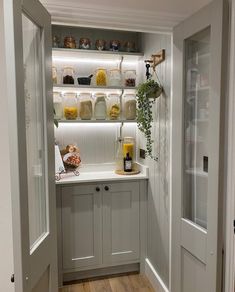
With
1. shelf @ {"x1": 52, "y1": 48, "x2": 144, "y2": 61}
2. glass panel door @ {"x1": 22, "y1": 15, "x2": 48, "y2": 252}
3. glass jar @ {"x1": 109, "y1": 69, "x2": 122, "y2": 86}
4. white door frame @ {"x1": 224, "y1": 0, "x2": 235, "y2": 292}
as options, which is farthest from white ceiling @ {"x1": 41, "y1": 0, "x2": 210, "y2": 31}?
glass jar @ {"x1": 109, "y1": 69, "x2": 122, "y2": 86}

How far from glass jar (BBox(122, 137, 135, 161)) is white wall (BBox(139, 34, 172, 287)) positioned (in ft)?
1.02

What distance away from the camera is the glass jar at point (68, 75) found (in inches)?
108

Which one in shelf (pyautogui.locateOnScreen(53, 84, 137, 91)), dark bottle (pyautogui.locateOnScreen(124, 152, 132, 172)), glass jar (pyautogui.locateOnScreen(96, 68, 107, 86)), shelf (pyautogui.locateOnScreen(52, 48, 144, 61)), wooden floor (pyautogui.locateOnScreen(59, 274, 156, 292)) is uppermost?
shelf (pyautogui.locateOnScreen(52, 48, 144, 61))

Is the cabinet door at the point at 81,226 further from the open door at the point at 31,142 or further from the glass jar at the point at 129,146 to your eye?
the open door at the point at 31,142

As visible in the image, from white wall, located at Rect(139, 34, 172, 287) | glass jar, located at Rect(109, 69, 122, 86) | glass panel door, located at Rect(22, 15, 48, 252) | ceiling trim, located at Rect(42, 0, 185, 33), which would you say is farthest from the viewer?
glass jar, located at Rect(109, 69, 122, 86)

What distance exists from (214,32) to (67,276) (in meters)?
2.50

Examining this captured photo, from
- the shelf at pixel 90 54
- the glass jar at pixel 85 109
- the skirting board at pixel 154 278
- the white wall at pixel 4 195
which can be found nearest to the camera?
the white wall at pixel 4 195

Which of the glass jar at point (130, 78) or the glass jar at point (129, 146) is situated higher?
the glass jar at point (130, 78)

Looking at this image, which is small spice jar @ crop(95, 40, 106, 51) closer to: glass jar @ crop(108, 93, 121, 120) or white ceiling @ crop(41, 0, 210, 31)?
glass jar @ crop(108, 93, 121, 120)

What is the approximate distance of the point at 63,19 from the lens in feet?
5.54

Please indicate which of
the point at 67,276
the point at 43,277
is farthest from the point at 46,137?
the point at 67,276

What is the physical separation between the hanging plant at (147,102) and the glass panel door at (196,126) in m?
0.53

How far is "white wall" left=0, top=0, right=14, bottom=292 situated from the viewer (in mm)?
1522

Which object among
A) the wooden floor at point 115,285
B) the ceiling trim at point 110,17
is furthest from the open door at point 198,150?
the wooden floor at point 115,285
